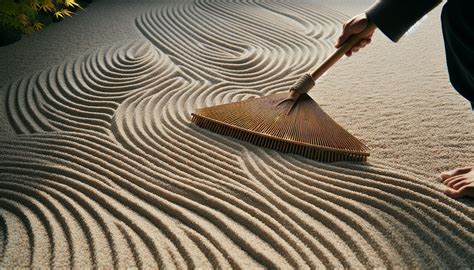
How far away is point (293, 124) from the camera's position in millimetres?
1941

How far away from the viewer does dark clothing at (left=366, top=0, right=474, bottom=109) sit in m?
1.43

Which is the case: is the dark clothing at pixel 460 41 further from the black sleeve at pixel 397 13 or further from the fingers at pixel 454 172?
the fingers at pixel 454 172

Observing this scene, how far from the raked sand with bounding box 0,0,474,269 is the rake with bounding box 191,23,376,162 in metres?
0.05

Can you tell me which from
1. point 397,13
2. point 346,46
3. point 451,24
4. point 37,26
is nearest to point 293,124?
point 346,46

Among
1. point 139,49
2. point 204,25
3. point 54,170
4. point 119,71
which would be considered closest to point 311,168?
point 54,170

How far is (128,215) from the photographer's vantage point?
4.93 feet

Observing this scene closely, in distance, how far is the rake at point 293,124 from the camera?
1.83 metres

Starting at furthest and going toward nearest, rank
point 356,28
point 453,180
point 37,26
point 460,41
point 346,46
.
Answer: point 37,26 < point 346,46 < point 356,28 < point 453,180 < point 460,41

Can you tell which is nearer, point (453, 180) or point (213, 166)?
point (453, 180)

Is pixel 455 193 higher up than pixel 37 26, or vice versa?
pixel 37 26

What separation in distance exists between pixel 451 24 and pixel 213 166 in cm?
108

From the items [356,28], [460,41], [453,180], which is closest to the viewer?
[460,41]

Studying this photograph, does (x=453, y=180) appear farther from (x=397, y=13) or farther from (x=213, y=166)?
(x=213, y=166)

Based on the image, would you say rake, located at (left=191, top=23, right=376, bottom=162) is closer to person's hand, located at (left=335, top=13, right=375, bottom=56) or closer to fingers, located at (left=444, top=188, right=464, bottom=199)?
person's hand, located at (left=335, top=13, right=375, bottom=56)
